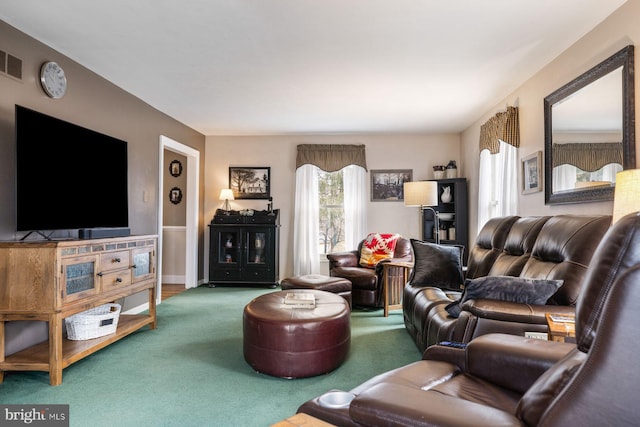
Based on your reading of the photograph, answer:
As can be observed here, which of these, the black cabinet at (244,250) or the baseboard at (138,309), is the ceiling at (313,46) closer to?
the black cabinet at (244,250)

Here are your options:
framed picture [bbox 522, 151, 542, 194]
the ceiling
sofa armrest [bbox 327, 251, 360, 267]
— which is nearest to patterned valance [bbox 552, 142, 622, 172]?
framed picture [bbox 522, 151, 542, 194]

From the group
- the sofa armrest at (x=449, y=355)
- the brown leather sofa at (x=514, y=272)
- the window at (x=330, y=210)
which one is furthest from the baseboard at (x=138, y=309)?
the sofa armrest at (x=449, y=355)

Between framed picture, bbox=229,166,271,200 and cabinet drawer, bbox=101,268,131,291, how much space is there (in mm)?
3108

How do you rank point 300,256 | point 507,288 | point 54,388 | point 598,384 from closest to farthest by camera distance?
point 598,384 → point 507,288 → point 54,388 → point 300,256

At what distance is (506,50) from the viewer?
2.98 metres

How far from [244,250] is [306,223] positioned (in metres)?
1.04

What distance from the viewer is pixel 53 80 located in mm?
2959

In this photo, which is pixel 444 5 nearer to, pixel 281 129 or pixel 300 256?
pixel 281 129

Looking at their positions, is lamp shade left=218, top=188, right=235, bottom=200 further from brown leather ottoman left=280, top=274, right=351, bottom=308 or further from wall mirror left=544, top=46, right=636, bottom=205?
wall mirror left=544, top=46, right=636, bottom=205

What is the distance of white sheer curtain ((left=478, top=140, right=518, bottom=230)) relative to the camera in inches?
158

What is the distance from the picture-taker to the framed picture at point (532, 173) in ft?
11.0

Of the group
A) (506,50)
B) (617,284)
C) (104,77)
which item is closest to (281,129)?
(104,77)

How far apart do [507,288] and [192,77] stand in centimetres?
318

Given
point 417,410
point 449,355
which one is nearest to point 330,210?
point 449,355
